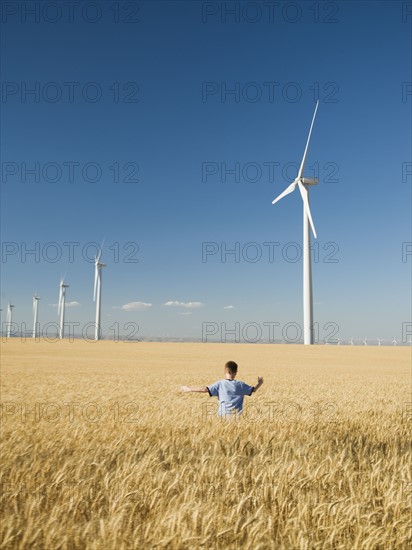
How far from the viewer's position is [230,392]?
35.8ft

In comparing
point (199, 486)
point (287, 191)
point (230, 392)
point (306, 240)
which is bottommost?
point (199, 486)

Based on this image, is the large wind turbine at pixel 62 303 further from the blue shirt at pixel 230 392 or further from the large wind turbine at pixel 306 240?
the blue shirt at pixel 230 392

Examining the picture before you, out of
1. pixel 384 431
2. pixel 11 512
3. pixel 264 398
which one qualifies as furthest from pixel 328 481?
pixel 264 398

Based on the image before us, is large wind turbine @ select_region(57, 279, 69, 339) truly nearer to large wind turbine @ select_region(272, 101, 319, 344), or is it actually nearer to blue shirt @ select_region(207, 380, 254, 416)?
large wind turbine @ select_region(272, 101, 319, 344)

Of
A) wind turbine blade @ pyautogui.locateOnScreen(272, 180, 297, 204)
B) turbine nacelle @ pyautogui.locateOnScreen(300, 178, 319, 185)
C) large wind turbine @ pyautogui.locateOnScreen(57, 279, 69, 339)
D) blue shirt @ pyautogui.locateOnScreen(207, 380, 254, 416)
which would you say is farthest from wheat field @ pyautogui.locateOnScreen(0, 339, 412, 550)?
large wind turbine @ pyautogui.locateOnScreen(57, 279, 69, 339)

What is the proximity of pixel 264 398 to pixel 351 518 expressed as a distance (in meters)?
15.8

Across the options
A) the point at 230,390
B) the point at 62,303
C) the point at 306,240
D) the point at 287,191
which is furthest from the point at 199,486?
the point at 62,303

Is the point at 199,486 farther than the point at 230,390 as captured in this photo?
No

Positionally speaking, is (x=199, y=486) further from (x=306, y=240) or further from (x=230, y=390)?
(x=306, y=240)

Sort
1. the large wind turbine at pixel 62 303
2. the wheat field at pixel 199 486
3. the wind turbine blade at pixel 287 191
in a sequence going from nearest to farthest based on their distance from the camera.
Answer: the wheat field at pixel 199 486 < the wind turbine blade at pixel 287 191 < the large wind turbine at pixel 62 303

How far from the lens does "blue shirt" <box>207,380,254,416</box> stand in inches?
427

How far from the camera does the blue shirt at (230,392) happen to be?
10844mm

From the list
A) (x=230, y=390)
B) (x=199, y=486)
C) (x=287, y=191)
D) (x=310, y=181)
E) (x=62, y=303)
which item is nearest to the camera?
(x=199, y=486)

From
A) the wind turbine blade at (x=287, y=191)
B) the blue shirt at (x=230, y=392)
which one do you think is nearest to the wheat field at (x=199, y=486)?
the blue shirt at (x=230, y=392)
